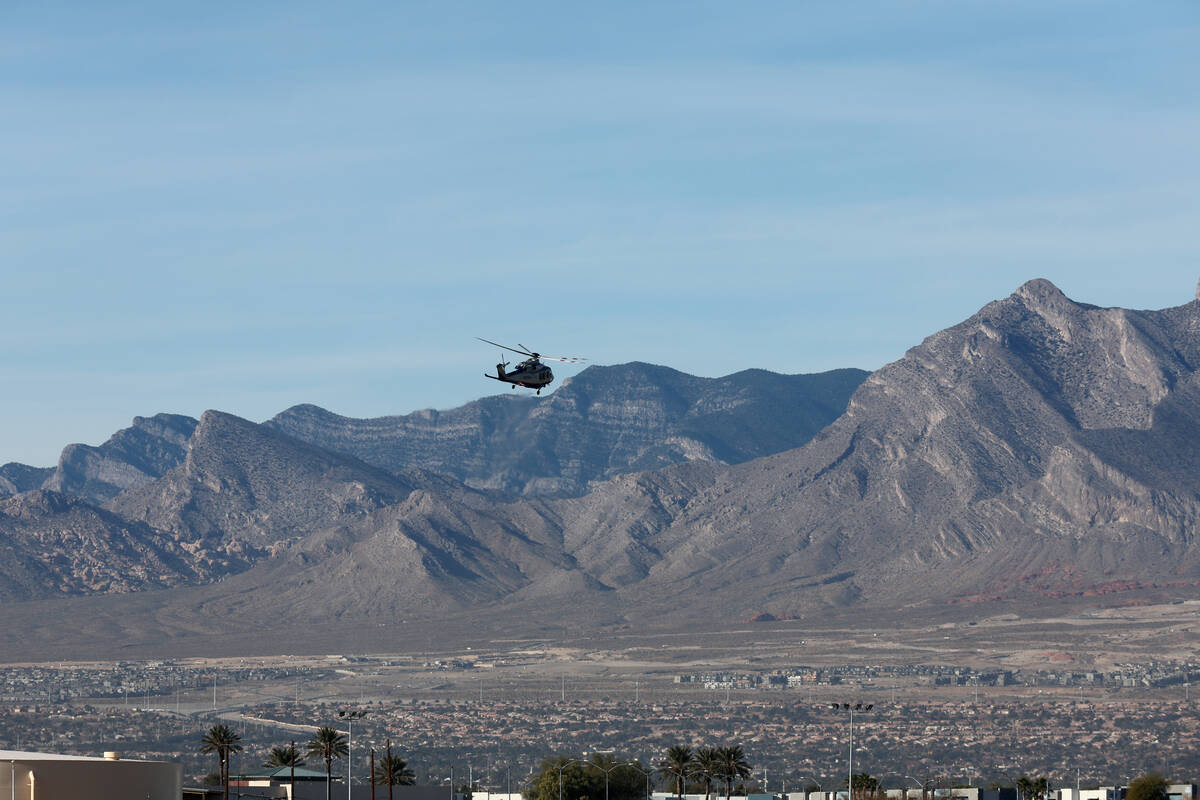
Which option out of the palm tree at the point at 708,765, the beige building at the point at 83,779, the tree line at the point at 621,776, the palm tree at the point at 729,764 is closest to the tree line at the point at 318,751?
the tree line at the point at 621,776

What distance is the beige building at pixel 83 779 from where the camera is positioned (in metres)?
69.3

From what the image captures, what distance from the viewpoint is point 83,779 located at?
71188 millimetres

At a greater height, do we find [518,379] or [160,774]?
[518,379]

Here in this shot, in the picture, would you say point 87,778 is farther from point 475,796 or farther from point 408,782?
point 475,796

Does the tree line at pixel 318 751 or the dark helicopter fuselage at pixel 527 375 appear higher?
the dark helicopter fuselage at pixel 527 375

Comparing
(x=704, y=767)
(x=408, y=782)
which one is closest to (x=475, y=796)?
(x=408, y=782)

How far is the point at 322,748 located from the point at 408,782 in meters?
25.0

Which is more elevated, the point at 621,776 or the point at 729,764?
the point at 729,764

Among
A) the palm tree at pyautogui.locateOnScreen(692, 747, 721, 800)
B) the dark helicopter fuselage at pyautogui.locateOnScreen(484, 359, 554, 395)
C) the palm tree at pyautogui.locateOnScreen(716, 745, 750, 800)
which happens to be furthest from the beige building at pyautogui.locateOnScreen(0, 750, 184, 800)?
the palm tree at pyautogui.locateOnScreen(692, 747, 721, 800)

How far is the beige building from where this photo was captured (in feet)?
227

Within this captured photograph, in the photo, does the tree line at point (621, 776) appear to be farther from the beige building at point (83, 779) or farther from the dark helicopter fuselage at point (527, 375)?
the beige building at point (83, 779)

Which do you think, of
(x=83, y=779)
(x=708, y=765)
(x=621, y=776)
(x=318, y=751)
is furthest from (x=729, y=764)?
(x=83, y=779)

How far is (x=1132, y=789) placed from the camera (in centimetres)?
18225

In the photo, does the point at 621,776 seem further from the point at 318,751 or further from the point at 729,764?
the point at 318,751
